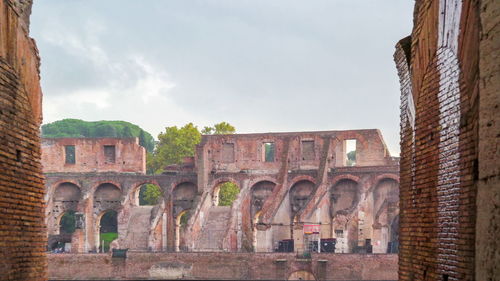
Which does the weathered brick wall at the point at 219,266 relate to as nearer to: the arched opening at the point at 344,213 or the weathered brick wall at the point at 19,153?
the arched opening at the point at 344,213

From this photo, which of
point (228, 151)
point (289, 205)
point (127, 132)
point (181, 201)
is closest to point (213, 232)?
point (181, 201)

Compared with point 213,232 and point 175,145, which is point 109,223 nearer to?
point 175,145

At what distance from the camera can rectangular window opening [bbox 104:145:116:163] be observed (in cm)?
4259

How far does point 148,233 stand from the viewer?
127 ft

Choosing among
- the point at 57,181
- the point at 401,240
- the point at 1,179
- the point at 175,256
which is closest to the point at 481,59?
the point at 401,240

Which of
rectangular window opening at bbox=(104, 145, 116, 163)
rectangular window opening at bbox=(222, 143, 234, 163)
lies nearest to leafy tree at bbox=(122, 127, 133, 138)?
rectangular window opening at bbox=(104, 145, 116, 163)

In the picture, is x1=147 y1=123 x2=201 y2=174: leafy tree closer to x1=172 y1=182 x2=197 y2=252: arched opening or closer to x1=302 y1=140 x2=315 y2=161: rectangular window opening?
x1=172 y1=182 x2=197 y2=252: arched opening

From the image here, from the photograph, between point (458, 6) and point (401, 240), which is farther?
point (401, 240)

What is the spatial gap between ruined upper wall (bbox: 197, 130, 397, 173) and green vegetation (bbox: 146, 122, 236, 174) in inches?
687

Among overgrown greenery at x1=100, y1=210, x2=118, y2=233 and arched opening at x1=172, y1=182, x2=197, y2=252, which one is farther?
overgrown greenery at x1=100, y1=210, x2=118, y2=233

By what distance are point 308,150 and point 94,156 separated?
1180 cm

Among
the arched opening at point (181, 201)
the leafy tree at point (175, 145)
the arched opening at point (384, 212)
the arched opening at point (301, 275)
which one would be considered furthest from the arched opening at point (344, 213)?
the leafy tree at point (175, 145)

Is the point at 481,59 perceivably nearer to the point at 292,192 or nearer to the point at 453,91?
the point at 453,91

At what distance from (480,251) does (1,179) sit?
14.7ft
